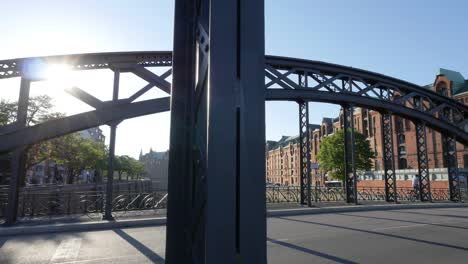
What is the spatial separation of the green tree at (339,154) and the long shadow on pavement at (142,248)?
133 feet

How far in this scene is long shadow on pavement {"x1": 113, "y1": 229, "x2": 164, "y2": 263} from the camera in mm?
6207

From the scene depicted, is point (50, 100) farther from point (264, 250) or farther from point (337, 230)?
point (264, 250)

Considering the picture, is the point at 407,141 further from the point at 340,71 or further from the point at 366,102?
the point at 340,71

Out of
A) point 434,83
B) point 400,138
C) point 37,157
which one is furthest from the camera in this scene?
point 400,138

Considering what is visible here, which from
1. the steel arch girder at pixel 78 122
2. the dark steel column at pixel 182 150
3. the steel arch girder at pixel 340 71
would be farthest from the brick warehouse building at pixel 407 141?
the dark steel column at pixel 182 150

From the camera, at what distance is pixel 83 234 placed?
920 centimetres

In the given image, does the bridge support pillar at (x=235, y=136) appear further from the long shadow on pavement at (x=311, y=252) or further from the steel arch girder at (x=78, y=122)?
the steel arch girder at (x=78, y=122)

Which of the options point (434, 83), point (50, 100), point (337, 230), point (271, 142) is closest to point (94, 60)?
point (337, 230)

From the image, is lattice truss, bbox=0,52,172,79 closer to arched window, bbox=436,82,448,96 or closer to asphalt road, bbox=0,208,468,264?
asphalt road, bbox=0,208,468,264

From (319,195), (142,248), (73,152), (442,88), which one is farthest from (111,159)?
(442,88)

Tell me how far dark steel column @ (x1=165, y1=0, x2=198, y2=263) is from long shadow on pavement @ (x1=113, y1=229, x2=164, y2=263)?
4601 millimetres

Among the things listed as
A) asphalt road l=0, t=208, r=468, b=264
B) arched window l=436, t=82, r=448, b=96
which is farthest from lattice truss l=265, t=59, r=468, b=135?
arched window l=436, t=82, r=448, b=96

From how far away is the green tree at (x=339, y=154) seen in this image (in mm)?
44062

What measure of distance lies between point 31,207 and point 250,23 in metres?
15.6
